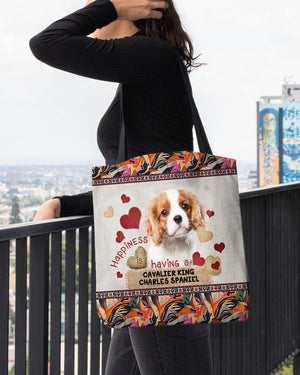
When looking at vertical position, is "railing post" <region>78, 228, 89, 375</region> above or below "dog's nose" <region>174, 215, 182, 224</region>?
below

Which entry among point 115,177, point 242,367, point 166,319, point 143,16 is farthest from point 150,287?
point 242,367

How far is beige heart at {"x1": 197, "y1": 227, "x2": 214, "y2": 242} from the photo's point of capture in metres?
0.93

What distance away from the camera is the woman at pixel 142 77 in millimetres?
915

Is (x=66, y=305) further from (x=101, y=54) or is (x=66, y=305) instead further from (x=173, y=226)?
(x=101, y=54)

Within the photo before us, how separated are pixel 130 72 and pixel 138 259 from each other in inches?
11.5

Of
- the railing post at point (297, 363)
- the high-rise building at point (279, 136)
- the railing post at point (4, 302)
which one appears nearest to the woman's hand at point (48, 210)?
the railing post at point (4, 302)

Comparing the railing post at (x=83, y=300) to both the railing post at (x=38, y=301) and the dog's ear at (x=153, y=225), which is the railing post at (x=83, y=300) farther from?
the dog's ear at (x=153, y=225)

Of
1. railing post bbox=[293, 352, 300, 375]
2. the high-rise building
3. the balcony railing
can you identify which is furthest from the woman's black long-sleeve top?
the high-rise building

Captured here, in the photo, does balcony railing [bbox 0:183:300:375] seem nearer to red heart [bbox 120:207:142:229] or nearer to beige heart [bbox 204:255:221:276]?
red heart [bbox 120:207:142:229]

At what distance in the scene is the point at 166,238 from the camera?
917mm

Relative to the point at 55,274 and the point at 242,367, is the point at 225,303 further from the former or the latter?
the point at 242,367

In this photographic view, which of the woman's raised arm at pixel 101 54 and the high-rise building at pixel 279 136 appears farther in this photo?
the high-rise building at pixel 279 136

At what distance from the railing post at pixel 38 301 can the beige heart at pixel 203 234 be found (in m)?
0.30

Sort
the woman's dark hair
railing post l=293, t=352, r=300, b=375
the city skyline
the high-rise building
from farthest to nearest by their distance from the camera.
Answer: the city skyline → the high-rise building → railing post l=293, t=352, r=300, b=375 → the woman's dark hair
